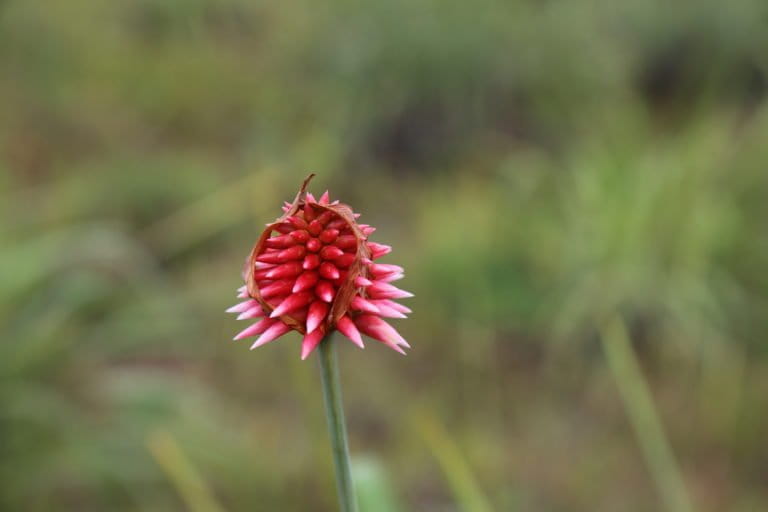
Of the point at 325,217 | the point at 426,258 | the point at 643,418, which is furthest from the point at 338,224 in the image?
the point at 426,258

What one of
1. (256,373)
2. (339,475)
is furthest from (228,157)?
(339,475)

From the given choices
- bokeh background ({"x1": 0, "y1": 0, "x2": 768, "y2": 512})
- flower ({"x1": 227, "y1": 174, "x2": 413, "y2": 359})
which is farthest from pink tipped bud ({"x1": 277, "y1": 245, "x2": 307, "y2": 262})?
bokeh background ({"x1": 0, "y1": 0, "x2": 768, "y2": 512})

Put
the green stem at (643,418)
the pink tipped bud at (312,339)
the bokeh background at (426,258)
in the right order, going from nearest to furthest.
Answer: the pink tipped bud at (312,339), the green stem at (643,418), the bokeh background at (426,258)

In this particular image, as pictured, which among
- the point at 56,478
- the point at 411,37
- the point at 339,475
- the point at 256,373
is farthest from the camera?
the point at 411,37

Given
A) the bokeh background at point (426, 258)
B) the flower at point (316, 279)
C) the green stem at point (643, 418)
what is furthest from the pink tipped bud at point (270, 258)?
the green stem at point (643, 418)

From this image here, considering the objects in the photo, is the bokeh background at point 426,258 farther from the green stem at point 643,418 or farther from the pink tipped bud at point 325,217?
the pink tipped bud at point 325,217

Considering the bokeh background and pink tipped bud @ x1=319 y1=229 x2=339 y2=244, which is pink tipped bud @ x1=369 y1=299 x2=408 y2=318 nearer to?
pink tipped bud @ x1=319 y1=229 x2=339 y2=244

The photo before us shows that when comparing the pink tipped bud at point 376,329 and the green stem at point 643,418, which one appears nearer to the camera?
the pink tipped bud at point 376,329

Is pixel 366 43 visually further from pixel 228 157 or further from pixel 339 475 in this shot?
pixel 339 475
